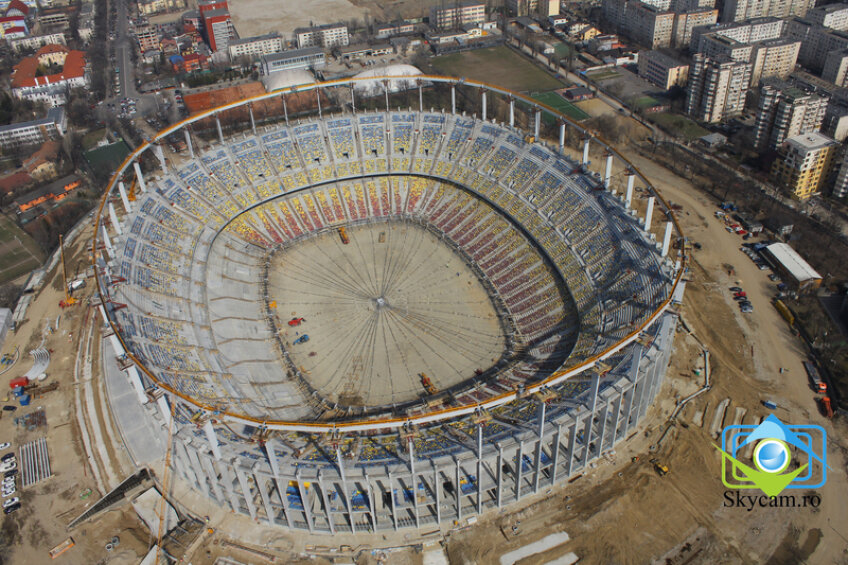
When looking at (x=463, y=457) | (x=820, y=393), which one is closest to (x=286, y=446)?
(x=463, y=457)

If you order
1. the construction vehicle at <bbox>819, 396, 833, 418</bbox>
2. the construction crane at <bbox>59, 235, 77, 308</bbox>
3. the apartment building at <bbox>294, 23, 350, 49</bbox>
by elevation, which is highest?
the apartment building at <bbox>294, 23, 350, 49</bbox>

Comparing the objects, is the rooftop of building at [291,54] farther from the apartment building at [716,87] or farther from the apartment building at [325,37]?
the apartment building at [716,87]

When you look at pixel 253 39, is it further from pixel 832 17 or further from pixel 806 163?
pixel 832 17

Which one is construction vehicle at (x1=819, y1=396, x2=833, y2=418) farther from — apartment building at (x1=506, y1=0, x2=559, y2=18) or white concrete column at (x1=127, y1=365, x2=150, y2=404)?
apartment building at (x1=506, y1=0, x2=559, y2=18)

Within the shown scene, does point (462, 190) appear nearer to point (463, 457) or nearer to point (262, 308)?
point (262, 308)

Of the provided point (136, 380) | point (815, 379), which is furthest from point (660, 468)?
point (136, 380)

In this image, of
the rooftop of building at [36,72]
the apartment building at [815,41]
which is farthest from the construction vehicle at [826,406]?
the rooftop of building at [36,72]

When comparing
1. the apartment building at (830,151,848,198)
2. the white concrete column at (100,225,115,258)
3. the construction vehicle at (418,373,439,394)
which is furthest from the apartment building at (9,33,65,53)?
the apartment building at (830,151,848,198)
